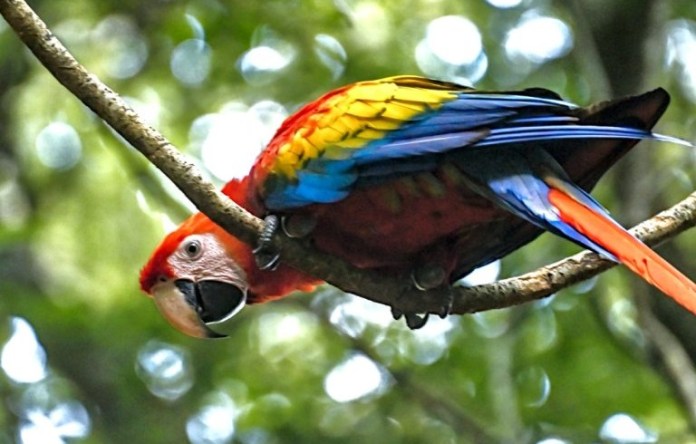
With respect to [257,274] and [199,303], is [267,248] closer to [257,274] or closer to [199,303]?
[257,274]

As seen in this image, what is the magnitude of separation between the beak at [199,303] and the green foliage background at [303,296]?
115 cm

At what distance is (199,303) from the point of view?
135 inches

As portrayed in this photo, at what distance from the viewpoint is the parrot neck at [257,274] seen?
3.26m

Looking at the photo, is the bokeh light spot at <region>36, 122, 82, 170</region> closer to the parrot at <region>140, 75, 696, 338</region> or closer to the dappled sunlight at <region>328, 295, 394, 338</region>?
the dappled sunlight at <region>328, 295, 394, 338</region>

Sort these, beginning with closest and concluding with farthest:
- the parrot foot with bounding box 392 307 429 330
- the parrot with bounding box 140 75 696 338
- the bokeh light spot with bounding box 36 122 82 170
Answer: the parrot with bounding box 140 75 696 338 → the parrot foot with bounding box 392 307 429 330 → the bokeh light spot with bounding box 36 122 82 170

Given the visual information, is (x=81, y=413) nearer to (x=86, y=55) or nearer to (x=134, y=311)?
(x=134, y=311)

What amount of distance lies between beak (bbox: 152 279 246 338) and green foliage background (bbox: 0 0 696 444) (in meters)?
1.15

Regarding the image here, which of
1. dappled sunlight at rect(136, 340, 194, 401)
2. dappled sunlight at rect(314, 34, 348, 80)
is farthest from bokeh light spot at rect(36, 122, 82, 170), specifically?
dappled sunlight at rect(314, 34, 348, 80)

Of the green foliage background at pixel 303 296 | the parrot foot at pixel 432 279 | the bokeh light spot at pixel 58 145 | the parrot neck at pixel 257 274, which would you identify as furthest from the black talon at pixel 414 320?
the bokeh light spot at pixel 58 145

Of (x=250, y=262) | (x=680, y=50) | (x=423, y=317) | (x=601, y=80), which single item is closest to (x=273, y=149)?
(x=250, y=262)

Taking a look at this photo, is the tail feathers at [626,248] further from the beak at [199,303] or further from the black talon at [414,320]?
the beak at [199,303]

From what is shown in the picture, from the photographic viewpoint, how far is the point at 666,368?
4.18 meters

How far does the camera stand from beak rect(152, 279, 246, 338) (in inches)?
132

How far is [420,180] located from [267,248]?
446 millimetres
